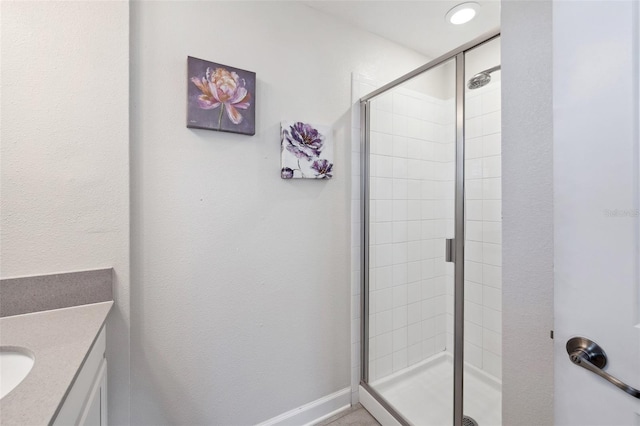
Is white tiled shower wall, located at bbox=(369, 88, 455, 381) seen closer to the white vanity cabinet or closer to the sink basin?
the white vanity cabinet

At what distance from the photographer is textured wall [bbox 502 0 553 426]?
792mm

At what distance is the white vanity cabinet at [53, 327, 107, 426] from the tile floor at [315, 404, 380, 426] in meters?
1.15

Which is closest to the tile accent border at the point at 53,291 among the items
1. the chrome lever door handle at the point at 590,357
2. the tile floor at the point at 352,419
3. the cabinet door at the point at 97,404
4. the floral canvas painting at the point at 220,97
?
the cabinet door at the point at 97,404

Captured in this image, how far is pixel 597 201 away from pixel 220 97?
1.38 metres

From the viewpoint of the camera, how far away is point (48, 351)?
2.36 feet

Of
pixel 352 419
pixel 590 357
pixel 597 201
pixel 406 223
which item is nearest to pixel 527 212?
pixel 597 201

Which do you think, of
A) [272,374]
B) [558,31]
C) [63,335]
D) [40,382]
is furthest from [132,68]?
[272,374]

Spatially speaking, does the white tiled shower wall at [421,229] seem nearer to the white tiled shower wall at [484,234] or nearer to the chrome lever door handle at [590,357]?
the white tiled shower wall at [484,234]

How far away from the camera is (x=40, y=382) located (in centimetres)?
59

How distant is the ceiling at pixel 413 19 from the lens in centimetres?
154

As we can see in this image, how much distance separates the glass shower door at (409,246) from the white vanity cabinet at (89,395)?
1.34 meters

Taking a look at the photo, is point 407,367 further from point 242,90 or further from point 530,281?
point 242,90

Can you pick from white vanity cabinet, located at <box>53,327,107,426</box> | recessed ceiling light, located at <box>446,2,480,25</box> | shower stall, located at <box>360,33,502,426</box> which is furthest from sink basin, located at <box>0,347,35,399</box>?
recessed ceiling light, located at <box>446,2,480,25</box>

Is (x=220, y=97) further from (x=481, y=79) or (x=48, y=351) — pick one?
(x=481, y=79)
